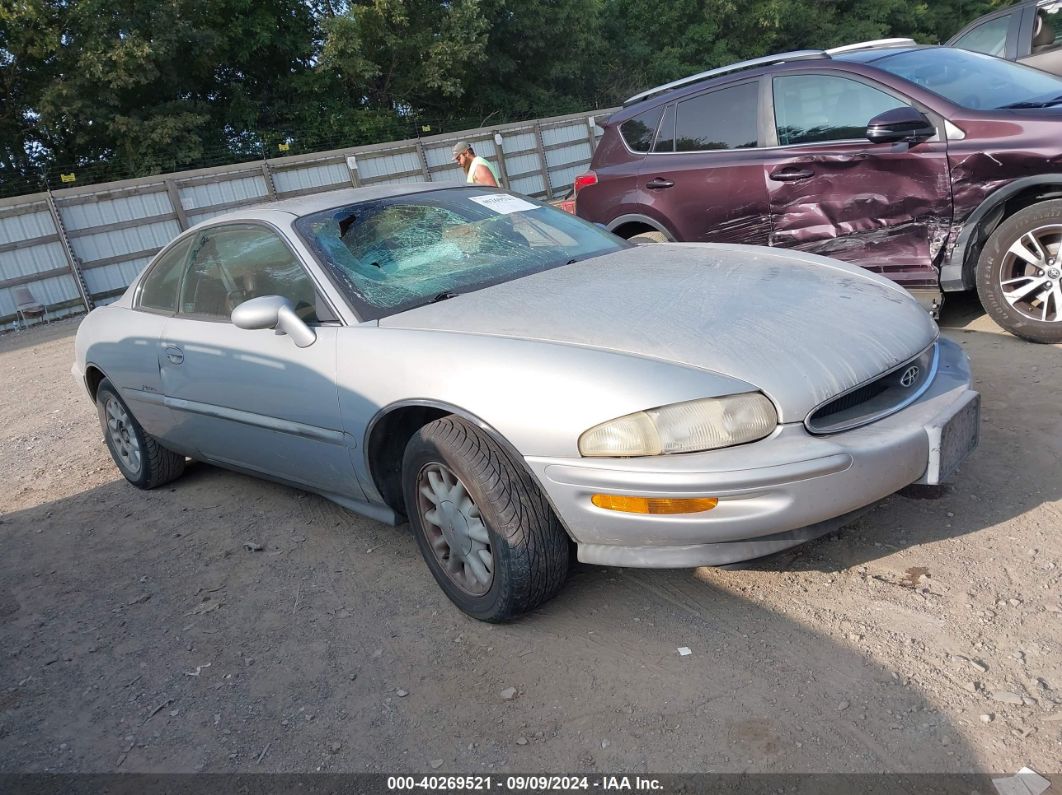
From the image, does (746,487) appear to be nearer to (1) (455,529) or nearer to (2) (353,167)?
(1) (455,529)

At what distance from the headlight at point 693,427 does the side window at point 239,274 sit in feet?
4.94

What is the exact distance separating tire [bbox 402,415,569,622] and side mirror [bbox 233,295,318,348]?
0.68m

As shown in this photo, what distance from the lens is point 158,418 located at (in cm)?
446

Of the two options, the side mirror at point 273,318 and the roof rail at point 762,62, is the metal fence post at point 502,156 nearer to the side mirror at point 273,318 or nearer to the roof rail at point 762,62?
the roof rail at point 762,62

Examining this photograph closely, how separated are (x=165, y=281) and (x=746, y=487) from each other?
3366mm

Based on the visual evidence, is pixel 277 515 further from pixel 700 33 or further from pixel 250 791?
pixel 700 33

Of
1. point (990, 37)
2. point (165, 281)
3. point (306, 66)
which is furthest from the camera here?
point (306, 66)

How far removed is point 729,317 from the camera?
2.85 meters

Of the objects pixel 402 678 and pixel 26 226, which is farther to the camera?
pixel 26 226

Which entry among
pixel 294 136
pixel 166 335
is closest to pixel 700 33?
pixel 294 136

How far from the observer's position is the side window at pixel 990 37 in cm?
908

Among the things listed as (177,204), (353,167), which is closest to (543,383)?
(177,204)

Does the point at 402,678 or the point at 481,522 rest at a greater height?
the point at 481,522

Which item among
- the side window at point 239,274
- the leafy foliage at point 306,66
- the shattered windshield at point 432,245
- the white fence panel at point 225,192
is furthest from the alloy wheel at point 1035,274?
the leafy foliage at point 306,66
